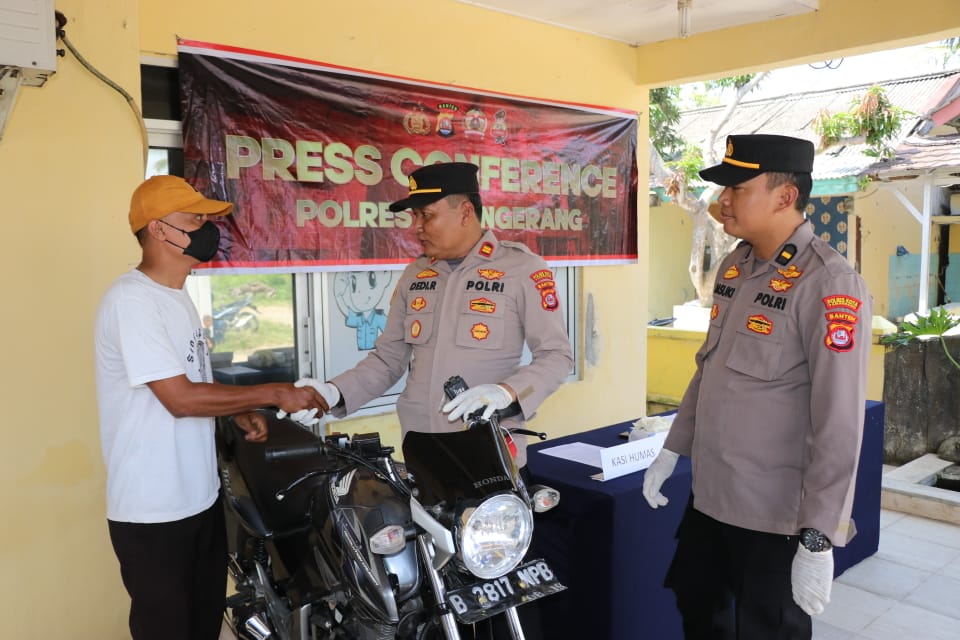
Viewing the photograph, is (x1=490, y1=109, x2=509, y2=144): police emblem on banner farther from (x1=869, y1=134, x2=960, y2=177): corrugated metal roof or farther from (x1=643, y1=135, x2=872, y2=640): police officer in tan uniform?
(x1=869, y1=134, x2=960, y2=177): corrugated metal roof

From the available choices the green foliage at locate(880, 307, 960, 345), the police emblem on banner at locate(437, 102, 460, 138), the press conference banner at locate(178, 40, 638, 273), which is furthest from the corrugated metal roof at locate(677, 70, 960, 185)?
the police emblem on banner at locate(437, 102, 460, 138)

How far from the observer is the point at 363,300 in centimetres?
422

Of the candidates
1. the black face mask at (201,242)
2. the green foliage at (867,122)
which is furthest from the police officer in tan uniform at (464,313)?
the green foliage at (867,122)

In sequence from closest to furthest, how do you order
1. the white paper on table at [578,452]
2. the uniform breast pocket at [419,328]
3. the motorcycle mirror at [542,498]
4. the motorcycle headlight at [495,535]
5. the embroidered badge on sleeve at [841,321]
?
the motorcycle headlight at [495,535] → the motorcycle mirror at [542,498] → the embroidered badge on sleeve at [841,321] → the uniform breast pocket at [419,328] → the white paper on table at [578,452]

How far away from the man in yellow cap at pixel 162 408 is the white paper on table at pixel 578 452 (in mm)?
1101

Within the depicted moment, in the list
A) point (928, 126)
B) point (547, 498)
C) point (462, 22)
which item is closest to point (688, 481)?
point (547, 498)

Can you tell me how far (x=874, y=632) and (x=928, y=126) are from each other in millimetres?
9004

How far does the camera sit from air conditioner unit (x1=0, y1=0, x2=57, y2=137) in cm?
222

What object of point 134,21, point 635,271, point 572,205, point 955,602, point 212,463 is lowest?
point 955,602

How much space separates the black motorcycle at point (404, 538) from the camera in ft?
4.80

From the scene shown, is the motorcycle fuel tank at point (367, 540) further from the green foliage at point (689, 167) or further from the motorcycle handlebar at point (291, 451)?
the green foliage at point (689, 167)

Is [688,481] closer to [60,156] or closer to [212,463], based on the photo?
[212,463]

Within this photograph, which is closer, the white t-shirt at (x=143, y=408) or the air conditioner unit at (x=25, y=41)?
the white t-shirt at (x=143, y=408)

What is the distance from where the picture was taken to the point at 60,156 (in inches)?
103
